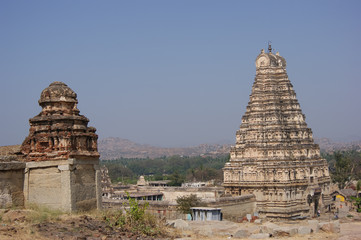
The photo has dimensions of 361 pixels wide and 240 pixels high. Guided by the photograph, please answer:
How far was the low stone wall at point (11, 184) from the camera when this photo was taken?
1516cm

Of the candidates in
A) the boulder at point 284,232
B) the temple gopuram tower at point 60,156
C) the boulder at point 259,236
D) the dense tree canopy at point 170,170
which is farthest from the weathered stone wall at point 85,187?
the dense tree canopy at point 170,170

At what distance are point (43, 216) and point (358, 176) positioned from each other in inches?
3023

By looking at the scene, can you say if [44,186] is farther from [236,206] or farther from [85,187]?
[236,206]

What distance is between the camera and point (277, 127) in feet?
143

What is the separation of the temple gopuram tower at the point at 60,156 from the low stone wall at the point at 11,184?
180 mm

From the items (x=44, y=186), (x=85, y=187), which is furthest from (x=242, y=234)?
(x=44, y=186)

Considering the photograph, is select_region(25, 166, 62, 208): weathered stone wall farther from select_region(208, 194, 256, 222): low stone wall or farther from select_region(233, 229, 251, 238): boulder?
select_region(208, 194, 256, 222): low stone wall

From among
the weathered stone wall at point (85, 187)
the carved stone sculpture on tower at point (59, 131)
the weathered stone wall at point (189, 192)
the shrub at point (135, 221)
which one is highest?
the carved stone sculpture on tower at point (59, 131)

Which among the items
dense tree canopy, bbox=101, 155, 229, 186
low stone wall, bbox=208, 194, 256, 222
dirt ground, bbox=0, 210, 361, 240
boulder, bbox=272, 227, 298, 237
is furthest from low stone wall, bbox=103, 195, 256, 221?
dense tree canopy, bbox=101, 155, 229, 186

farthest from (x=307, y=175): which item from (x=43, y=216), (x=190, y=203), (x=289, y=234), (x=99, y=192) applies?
(x=43, y=216)

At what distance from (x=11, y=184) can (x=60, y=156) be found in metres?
1.60

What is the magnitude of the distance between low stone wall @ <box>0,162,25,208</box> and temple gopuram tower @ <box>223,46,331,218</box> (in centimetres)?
2862

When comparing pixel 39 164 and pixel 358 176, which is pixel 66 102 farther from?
pixel 358 176

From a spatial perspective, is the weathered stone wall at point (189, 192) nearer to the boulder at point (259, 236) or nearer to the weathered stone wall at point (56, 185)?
the boulder at point (259, 236)
